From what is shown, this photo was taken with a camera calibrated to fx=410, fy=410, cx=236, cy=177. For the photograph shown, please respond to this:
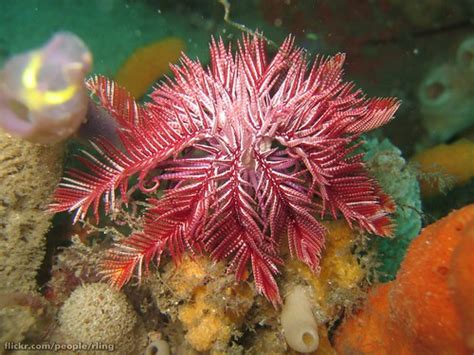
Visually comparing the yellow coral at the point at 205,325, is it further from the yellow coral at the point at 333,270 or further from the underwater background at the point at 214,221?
the yellow coral at the point at 333,270

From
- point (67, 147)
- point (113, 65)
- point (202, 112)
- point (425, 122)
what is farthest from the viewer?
point (425, 122)

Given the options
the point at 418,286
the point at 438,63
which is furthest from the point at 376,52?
the point at 418,286

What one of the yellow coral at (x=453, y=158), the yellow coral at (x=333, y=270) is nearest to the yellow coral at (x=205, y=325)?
the yellow coral at (x=333, y=270)

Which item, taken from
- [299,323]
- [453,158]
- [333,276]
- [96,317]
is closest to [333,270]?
[333,276]

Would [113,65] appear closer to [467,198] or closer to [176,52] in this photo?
[176,52]

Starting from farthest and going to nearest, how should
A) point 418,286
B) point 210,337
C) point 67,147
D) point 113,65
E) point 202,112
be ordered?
point 113,65 < point 67,147 < point 210,337 < point 202,112 < point 418,286

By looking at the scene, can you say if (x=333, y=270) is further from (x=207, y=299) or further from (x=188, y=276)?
(x=188, y=276)

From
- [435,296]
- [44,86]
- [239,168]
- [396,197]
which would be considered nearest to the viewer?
[44,86]
